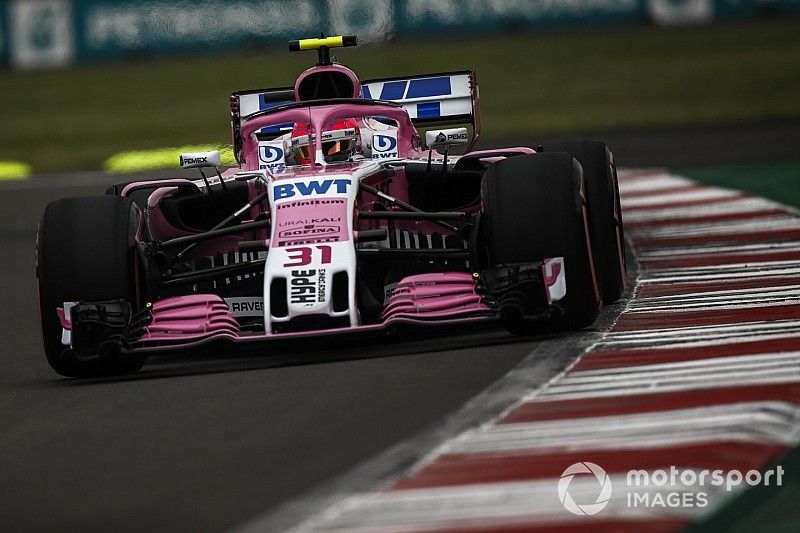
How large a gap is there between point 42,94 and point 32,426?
1254 inches

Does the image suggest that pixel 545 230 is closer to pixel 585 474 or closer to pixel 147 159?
pixel 585 474

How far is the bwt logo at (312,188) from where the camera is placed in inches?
328

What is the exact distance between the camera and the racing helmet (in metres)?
9.48

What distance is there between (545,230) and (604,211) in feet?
4.87

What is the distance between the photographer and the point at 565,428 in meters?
5.88

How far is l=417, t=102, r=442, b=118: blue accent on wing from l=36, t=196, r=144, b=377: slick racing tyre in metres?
3.93

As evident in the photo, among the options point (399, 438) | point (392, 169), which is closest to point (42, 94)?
point (392, 169)

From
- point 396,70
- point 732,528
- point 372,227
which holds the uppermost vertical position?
point 396,70

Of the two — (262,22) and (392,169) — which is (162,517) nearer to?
(392,169)

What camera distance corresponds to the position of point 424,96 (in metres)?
11.8

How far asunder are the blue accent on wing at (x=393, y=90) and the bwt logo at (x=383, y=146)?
6.92ft

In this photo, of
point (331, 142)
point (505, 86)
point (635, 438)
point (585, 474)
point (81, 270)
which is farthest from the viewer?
point (505, 86)

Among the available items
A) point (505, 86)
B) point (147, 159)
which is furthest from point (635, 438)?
point (505, 86)

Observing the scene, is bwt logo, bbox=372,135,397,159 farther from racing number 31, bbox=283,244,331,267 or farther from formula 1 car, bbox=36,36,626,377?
racing number 31, bbox=283,244,331,267
